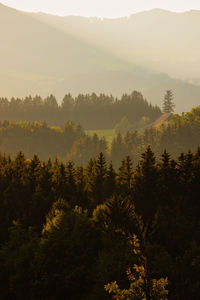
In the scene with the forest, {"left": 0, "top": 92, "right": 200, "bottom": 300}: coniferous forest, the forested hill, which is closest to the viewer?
{"left": 0, "top": 92, "right": 200, "bottom": 300}: coniferous forest

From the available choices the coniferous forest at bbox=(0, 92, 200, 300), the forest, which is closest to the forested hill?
the coniferous forest at bbox=(0, 92, 200, 300)

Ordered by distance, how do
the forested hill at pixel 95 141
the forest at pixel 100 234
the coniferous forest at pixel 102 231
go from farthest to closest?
the forested hill at pixel 95 141 < the forest at pixel 100 234 < the coniferous forest at pixel 102 231

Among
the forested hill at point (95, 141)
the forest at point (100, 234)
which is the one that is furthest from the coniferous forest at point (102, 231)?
the forested hill at point (95, 141)

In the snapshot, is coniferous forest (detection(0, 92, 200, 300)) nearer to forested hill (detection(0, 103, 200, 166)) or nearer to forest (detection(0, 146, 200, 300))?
forest (detection(0, 146, 200, 300))

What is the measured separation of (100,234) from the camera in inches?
1478

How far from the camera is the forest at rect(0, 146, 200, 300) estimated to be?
101ft

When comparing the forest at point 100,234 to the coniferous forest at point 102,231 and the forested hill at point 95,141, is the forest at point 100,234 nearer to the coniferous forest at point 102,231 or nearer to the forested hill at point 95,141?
the coniferous forest at point 102,231

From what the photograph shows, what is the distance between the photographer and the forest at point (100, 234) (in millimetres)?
30797

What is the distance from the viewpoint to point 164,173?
180ft

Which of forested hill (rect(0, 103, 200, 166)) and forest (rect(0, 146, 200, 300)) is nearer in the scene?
forest (rect(0, 146, 200, 300))

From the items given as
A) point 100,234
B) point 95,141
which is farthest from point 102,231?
point 95,141

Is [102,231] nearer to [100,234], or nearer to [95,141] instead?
[100,234]

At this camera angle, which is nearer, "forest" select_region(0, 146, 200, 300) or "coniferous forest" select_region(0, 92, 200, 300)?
"coniferous forest" select_region(0, 92, 200, 300)

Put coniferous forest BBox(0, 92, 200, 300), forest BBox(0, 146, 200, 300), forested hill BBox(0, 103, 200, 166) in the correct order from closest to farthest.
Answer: coniferous forest BBox(0, 92, 200, 300) < forest BBox(0, 146, 200, 300) < forested hill BBox(0, 103, 200, 166)
